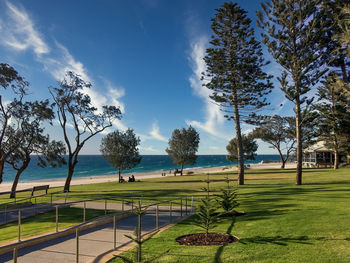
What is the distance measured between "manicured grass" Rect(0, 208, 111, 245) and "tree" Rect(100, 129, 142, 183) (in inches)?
1142

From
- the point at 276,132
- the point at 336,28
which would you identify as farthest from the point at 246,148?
the point at 336,28

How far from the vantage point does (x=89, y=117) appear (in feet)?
100

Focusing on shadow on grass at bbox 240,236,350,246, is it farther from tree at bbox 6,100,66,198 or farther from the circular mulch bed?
tree at bbox 6,100,66,198

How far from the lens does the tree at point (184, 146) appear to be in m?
53.5

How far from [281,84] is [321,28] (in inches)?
203

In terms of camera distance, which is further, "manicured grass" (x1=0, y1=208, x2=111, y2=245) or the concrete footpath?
"manicured grass" (x1=0, y1=208, x2=111, y2=245)

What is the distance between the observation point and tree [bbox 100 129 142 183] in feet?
143

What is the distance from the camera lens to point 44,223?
37.9ft

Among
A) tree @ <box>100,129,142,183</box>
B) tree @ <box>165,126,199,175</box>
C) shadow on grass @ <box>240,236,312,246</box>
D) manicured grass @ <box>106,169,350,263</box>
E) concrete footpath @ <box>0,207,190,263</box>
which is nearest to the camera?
manicured grass @ <box>106,169,350,263</box>

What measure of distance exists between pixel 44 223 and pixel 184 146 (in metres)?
42.7

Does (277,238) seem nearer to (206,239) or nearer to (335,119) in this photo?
(206,239)

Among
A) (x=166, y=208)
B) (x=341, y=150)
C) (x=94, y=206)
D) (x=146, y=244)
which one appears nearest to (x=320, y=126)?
(x=341, y=150)

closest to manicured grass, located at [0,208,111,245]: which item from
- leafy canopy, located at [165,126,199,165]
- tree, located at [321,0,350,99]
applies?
tree, located at [321,0,350,99]

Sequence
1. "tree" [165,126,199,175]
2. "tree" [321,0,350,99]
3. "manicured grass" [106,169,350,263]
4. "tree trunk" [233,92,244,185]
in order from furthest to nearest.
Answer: "tree" [165,126,199,175], "tree trunk" [233,92,244,185], "tree" [321,0,350,99], "manicured grass" [106,169,350,263]
